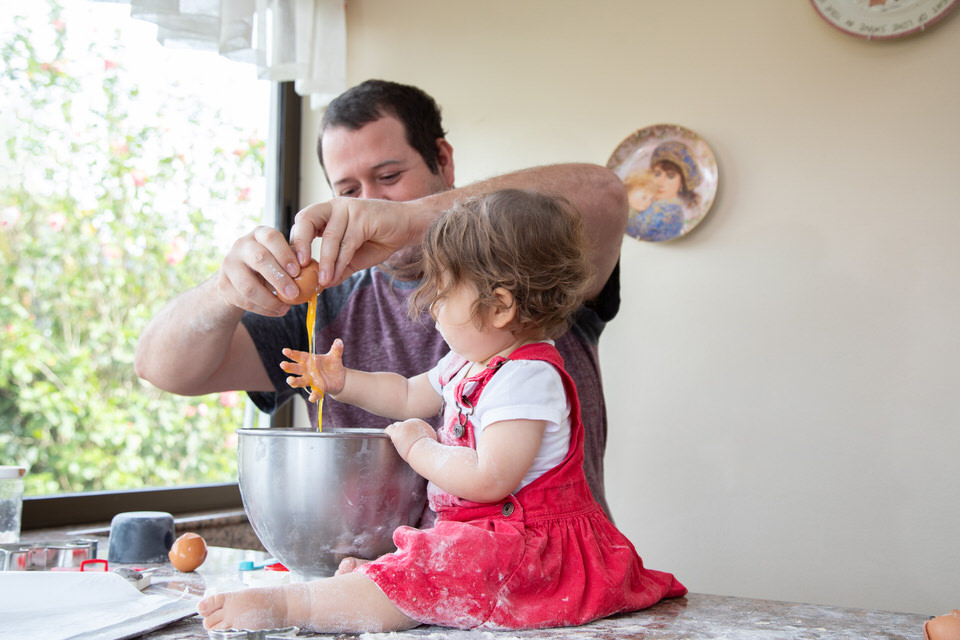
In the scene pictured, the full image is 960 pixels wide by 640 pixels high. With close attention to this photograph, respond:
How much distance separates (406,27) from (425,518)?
199 centimetres

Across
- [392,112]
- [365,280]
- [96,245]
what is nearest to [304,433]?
[365,280]

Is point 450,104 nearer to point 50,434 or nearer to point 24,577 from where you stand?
point 50,434

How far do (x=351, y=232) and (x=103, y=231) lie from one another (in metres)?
1.26

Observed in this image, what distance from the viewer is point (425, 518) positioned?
0.99m

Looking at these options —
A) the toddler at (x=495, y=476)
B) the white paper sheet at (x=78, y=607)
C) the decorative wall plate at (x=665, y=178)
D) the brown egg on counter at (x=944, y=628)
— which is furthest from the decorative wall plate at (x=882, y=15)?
the white paper sheet at (x=78, y=607)

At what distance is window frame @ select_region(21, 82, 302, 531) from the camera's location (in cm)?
168

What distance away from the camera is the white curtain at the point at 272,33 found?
185cm

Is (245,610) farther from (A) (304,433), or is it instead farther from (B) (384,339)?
(B) (384,339)

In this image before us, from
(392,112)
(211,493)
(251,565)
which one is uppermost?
(392,112)

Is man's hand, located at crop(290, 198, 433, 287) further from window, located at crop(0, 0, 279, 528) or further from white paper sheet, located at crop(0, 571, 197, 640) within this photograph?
window, located at crop(0, 0, 279, 528)

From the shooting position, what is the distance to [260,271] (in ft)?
2.97

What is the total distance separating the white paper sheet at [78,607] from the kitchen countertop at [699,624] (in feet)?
0.08

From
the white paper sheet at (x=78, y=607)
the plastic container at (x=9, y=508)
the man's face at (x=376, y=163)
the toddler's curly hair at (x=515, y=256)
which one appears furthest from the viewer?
the man's face at (x=376, y=163)

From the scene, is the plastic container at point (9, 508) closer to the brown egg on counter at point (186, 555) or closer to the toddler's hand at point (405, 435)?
the brown egg on counter at point (186, 555)
